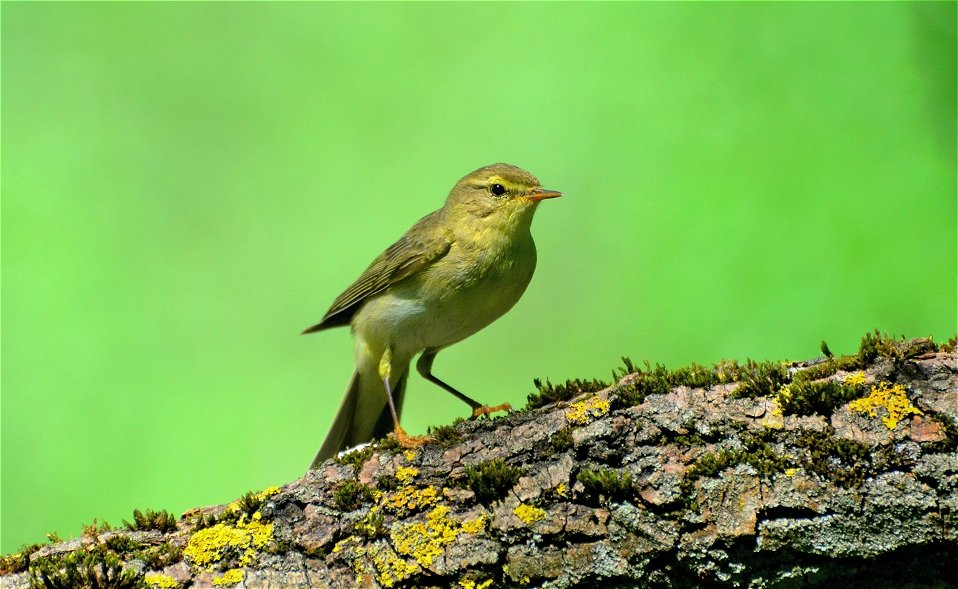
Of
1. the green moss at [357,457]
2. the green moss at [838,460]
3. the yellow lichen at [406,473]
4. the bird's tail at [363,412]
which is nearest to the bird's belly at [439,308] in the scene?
the bird's tail at [363,412]

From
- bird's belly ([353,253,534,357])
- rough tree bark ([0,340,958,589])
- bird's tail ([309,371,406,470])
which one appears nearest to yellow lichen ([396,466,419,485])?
rough tree bark ([0,340,958,589])

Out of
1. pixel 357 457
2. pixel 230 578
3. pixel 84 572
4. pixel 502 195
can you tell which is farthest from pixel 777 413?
pixel 502 195

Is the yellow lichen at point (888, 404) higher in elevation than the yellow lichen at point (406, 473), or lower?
lower

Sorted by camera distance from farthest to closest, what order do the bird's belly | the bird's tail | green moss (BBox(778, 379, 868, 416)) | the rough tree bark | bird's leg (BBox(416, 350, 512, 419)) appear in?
the bird's tail < bird's leg (BBox(416, 350, 512, 419)) < the bird's belly < green moss (BBox(778, 379, 868, 416)) < the rough tree bark

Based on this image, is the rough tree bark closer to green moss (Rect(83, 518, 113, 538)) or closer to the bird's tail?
green moss (Rect(83, 518, 113, 538))

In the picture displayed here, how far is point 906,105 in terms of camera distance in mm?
5051

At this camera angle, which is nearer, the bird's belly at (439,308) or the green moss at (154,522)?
the green moss at (154,522)

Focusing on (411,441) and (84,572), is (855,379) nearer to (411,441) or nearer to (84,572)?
(411,441)

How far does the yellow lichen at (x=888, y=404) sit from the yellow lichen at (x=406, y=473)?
58.6 inches

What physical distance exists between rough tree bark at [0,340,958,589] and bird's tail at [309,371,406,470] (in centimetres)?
216

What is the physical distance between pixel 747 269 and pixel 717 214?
1.21 ft

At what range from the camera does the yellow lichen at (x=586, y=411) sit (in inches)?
123

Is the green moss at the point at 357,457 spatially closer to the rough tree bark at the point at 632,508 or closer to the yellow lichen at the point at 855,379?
the rough tree bark at the point at 632,508

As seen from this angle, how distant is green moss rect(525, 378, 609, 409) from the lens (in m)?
3.41
